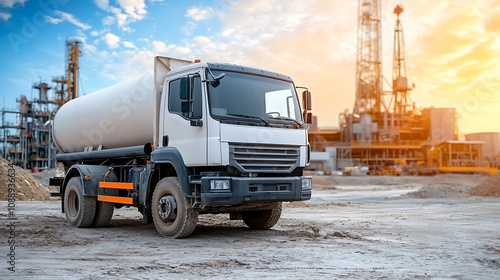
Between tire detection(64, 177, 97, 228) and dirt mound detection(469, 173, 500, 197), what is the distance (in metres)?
22.8

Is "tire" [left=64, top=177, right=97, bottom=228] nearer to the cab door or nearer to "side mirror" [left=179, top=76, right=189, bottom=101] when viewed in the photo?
the cab door

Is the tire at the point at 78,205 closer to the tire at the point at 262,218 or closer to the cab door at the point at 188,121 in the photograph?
the cab door at the point at 188,121

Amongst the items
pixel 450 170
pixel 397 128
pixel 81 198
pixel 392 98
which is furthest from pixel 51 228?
pixel 392 98

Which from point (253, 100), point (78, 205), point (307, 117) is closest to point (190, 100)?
point (253, 100)

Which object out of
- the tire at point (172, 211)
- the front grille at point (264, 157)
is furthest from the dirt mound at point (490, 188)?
the tire at point (172, 211)

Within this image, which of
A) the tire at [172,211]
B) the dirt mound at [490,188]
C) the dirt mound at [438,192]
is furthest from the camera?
the dirt mound at [438,192]

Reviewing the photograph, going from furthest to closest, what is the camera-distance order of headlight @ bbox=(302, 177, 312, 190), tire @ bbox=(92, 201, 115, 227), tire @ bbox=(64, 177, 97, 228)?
tire @ bbox=(92, 201, 115, 227)
tire @ bbox=(64, 177, 97, 228)
headlight @ bbox=(302, 177, 312, 190)

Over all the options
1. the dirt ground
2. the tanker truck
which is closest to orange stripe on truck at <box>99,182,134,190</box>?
the tanker truck

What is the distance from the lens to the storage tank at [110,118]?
37.4ft

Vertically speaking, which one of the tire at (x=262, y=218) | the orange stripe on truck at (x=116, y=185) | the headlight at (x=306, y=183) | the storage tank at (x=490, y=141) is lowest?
the tire at (x=262, y=218)

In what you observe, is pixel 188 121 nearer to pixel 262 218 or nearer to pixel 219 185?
pixel 219 185

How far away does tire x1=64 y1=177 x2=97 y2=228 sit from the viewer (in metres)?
12.9

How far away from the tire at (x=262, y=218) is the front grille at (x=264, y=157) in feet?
6.15

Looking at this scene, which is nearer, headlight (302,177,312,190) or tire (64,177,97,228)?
headlight (302,177,312,190)
